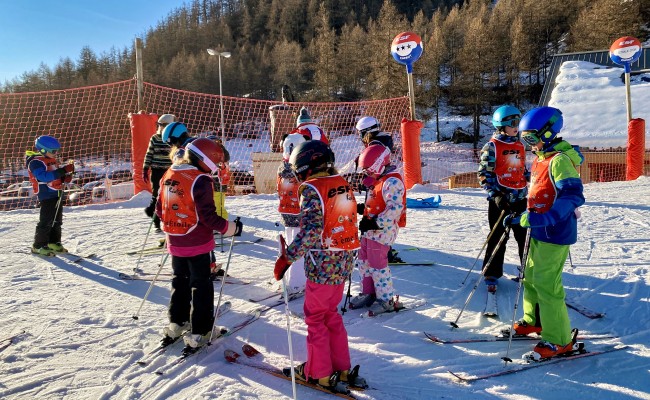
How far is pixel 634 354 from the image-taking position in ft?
10.6

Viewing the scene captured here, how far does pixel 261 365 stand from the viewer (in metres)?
3.24

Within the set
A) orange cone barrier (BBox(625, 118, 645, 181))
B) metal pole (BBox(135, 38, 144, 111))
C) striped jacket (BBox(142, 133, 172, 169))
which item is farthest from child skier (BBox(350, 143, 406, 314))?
orange cone barrier (BBox(625, 118, 645, 181))

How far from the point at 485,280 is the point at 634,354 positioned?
1.67 m

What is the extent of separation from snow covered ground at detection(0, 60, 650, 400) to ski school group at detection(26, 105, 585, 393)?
0.23 m

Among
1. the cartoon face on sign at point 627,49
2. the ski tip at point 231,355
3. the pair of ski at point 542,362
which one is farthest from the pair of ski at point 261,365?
the cartoon face on sign at point 627,49

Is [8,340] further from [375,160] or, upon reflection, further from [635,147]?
[635,147]

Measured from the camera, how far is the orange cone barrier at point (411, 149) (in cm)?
1111

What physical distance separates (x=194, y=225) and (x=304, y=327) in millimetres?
1371

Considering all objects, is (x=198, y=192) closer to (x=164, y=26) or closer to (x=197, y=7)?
(x=164, y=26)

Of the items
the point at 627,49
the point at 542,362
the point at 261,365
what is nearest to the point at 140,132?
the point at 261,365

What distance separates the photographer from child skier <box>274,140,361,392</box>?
2727 millimetres

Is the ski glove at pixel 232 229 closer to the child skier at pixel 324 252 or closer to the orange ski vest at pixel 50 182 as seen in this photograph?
the child skier at pixel 324 252

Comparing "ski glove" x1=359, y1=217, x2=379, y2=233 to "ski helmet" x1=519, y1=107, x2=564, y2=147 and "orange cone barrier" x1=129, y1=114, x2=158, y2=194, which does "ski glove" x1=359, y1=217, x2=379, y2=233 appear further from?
"orange cone barrier" x1=129, y1=114, x2=158, y2=194

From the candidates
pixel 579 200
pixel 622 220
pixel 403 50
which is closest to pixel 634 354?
pixel 579 200
